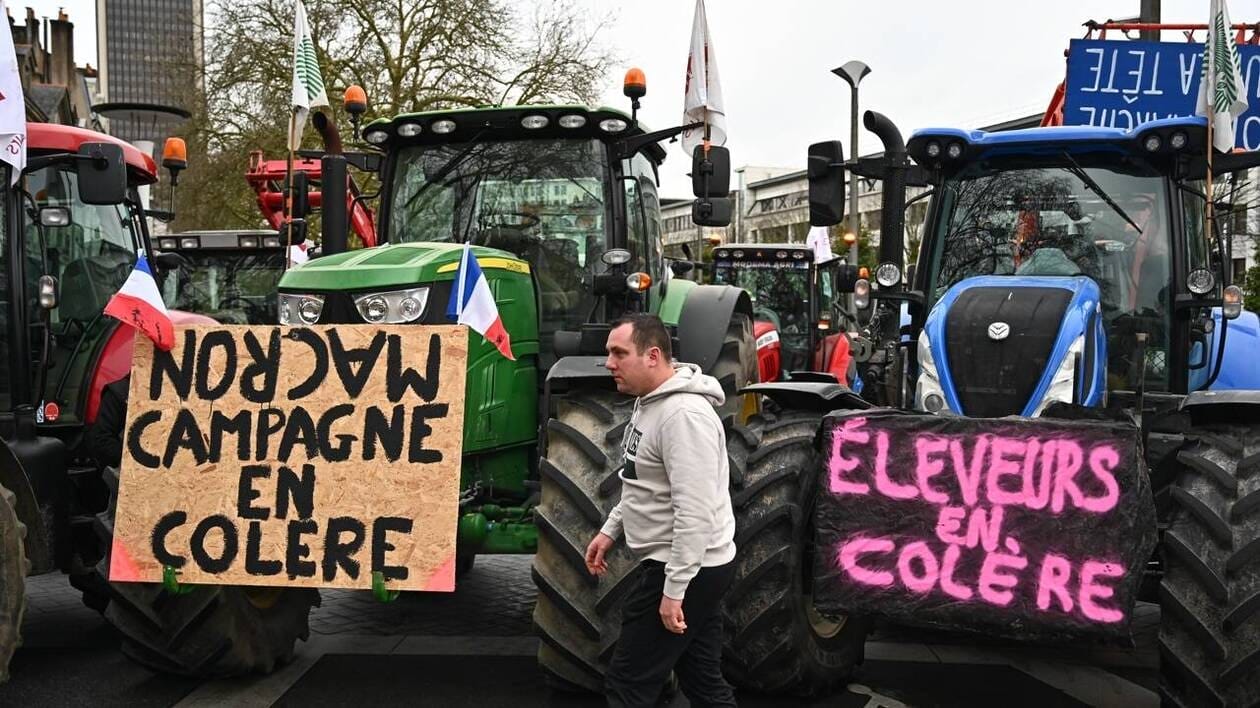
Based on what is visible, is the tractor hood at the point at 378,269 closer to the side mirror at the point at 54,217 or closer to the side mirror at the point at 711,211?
the side mirror at the point at 711,211

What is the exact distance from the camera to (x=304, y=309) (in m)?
5.28

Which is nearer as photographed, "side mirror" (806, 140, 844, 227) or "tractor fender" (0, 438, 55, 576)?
"tractor fender" (0, 438, 55, 576)

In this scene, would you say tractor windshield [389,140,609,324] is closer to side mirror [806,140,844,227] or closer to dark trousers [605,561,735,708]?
side mirror [806,140,844,227]

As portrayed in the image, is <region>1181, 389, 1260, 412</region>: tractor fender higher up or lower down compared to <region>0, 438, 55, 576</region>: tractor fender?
higher up

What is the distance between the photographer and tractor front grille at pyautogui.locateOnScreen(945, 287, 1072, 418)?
4898mm

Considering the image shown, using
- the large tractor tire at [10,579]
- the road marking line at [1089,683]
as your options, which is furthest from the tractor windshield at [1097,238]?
the large tractor tire at [10,579]

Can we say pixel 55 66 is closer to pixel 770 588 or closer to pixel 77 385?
pixel 77 385

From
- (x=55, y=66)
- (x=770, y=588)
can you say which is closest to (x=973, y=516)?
(x=770, y=588)

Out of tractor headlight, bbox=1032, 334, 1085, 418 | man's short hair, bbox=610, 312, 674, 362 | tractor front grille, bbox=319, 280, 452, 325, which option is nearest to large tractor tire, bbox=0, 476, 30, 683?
tractor front grille, bbox=319, 280, 452, 325

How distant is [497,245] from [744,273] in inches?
432

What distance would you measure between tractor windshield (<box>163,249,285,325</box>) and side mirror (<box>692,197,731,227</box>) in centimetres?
833

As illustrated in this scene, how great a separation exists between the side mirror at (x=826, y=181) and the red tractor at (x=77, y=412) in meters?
3.00

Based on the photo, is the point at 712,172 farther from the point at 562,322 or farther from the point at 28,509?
the point at 28,509

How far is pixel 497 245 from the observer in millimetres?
6262
